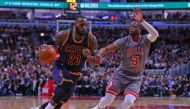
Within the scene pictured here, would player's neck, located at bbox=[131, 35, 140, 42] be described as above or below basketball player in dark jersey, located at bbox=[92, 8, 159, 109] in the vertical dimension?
above

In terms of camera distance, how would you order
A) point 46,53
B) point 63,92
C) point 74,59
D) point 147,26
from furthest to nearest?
1. point 147,26
2. point 74,59
3. point 46,53
4. point 63,92

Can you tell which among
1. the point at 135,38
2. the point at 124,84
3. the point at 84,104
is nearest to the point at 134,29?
the point at 135,38

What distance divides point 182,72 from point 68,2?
9049 millimetres

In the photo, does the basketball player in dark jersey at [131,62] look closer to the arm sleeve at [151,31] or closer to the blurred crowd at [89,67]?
the arm sleeve at [151,31]

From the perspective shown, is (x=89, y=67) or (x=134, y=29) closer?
(x=134, y=29)

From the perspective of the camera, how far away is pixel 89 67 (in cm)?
2628

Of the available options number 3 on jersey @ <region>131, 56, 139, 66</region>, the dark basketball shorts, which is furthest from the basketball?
number 3 on jersey @ <region>131, 56, 139, 66</region>

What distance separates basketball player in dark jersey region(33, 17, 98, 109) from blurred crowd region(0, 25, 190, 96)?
9.78 metres

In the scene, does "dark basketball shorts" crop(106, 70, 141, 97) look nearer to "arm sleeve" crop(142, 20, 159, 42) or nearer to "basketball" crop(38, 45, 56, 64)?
"arm sleeve" crop(142, 20, 159, 42)

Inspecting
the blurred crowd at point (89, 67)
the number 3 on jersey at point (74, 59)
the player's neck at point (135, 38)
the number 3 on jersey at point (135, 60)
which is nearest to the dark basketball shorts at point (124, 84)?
the number 3 on jersey at point (135, 60)

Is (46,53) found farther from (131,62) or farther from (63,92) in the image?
(131,62)

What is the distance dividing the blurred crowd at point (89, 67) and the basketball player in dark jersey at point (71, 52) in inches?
385

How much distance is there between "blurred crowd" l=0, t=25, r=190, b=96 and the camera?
23516 mm

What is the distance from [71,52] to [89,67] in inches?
702
